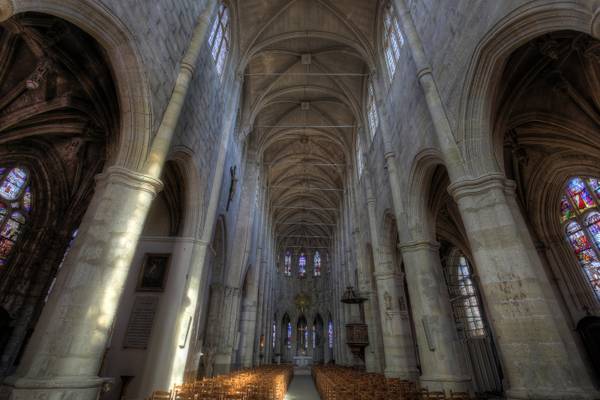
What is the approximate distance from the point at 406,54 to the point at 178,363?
1216cm

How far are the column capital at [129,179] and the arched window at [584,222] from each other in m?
15.6

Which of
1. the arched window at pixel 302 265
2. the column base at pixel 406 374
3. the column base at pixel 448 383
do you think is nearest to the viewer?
the column base at pixel 448 383

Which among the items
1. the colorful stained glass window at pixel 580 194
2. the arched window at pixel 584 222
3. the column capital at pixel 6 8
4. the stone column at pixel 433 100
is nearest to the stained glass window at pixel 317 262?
the arched window at pixel 584 222

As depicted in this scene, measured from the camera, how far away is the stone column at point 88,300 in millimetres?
4309

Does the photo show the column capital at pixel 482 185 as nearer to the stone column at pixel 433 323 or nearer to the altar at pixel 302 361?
the stone column at pixel 433 323

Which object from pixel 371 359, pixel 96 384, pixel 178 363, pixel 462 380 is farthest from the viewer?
pixel 371 359

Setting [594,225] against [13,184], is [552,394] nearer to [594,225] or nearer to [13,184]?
[594,225]

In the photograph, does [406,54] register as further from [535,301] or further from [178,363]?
[178,363]

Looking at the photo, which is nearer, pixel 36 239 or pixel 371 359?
pixel 36 239

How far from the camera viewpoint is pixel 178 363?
8125 millimetres

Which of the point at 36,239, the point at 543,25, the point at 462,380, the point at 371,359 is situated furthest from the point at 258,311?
the point at 543,25

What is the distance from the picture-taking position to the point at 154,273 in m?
9.65

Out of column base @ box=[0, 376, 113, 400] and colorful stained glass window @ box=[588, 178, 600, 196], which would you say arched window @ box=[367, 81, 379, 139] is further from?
column base @ box=[0, 376, 113, 400]

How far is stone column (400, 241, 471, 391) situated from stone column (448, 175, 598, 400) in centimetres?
271
